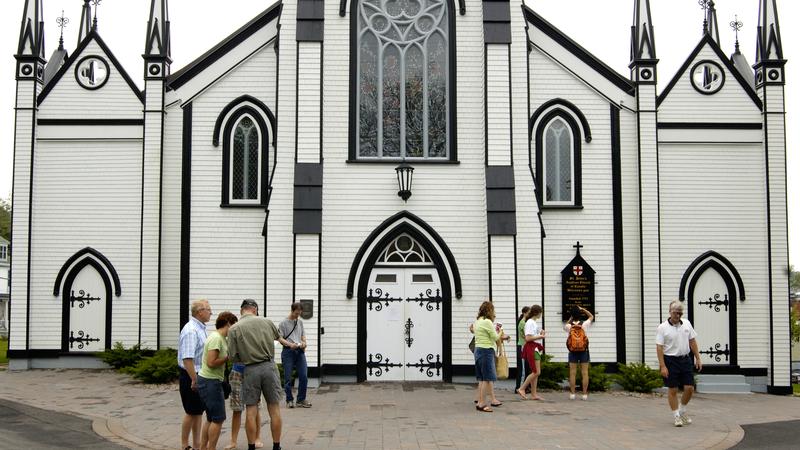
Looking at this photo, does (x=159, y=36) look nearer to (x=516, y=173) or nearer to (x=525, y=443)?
(x=516, y=173)

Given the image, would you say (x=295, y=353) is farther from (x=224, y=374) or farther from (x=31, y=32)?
(x=31, y=32)

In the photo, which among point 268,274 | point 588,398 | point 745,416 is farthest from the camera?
point 268,274

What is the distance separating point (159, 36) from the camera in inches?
810

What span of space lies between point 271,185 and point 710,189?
9.70 m

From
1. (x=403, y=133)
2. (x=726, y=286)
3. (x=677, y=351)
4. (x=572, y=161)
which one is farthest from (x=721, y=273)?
(x=677, y=351)

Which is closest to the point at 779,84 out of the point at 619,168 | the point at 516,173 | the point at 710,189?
the point at 710,189

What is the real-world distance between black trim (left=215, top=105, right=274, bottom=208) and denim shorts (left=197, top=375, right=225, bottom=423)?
33.1 ft

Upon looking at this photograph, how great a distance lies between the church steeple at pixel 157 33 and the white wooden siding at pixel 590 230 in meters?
8.24

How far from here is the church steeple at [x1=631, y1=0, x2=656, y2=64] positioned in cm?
Answer: 2031

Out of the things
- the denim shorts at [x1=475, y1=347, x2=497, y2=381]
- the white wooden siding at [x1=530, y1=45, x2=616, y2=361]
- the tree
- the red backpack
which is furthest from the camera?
the tree

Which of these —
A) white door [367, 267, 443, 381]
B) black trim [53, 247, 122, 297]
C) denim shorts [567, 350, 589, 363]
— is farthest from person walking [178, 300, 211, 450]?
black trim [53, 247, 122, 297]

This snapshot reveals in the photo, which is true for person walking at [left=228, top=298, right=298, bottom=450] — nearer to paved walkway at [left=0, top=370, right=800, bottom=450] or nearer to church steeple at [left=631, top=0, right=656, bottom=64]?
paved walkway at [left=0, top=370, right=800, bottom=450]

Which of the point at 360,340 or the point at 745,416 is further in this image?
the point at 360,340

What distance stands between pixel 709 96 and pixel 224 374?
14.2 m
